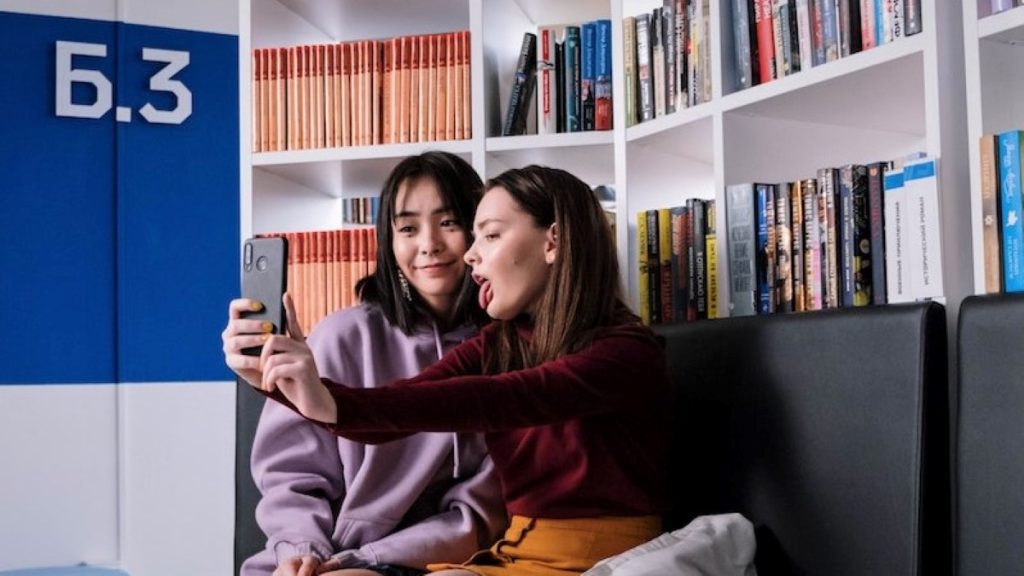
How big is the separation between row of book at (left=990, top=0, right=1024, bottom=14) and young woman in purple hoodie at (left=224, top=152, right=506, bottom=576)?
0.86 meters

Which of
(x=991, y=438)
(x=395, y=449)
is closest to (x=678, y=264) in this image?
(x=395, y=449)

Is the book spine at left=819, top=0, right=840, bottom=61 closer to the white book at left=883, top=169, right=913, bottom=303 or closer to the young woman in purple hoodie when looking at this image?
the white book at left=883, top=169, right=913, bottom=303

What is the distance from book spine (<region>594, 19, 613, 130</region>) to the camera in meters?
2.24

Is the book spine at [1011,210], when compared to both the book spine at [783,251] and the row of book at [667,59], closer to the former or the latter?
the book spine at [783,251]

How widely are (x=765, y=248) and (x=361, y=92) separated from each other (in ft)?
3.25

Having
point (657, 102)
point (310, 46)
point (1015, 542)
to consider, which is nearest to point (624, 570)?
point (1015, 542)

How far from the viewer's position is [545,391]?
1.43 meters

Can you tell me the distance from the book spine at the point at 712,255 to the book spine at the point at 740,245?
4 centimetres

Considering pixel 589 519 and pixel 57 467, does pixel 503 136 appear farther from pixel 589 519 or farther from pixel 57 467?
pixel 57 467

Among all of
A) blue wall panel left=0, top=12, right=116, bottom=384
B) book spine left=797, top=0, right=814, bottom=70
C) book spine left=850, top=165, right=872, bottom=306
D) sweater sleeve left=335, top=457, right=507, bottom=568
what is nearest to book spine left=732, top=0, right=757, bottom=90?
book spine left=797, top=0, right=814, bottom=70

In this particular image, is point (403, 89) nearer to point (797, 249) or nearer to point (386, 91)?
point (386, 91)

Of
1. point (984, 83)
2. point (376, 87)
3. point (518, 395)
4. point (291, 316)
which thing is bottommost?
point (518, 395)

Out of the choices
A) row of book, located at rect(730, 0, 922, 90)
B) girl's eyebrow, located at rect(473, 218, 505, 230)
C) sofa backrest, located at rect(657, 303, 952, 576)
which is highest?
row of book, located at rect(730, 0, 922, 90)

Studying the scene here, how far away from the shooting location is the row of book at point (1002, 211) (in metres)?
1.41
